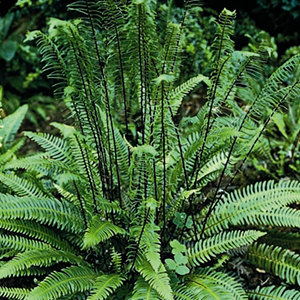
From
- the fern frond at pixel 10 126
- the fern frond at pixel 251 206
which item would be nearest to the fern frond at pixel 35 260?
the fern frond at pixel 251 206

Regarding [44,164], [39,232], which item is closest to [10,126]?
[44,164]

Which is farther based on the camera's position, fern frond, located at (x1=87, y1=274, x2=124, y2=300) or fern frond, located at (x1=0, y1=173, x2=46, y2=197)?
fern frond, located at (x1=0, y1=173, x2=46, y2=197)

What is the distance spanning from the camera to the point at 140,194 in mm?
2850

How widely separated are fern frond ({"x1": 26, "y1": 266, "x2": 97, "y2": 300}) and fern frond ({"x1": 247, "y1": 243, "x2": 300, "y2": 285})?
3.64 feet

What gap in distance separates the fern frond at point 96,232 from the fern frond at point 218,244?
49 cm

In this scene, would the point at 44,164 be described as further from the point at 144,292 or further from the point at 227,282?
the point at 227,282

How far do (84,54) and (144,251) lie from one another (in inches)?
48.0

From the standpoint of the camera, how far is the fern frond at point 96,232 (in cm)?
246

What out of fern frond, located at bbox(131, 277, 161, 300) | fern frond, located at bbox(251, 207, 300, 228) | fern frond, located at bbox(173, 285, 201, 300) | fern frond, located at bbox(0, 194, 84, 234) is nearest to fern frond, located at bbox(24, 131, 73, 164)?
fern frond, located at bbox(0, 194, 84, 234)

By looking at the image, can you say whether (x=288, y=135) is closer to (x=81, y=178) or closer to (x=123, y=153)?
(x=123, y=153)

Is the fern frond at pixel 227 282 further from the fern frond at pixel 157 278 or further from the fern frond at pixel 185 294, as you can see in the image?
the fern frond at pixel 157 278

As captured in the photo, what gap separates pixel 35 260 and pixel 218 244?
3.79 feet

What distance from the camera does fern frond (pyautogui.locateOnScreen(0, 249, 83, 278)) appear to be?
8.76ft

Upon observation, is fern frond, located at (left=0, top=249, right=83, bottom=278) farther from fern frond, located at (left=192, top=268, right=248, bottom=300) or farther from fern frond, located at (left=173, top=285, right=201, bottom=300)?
fern frond, located at (left=192, top=268, right=248, bottom=300)
